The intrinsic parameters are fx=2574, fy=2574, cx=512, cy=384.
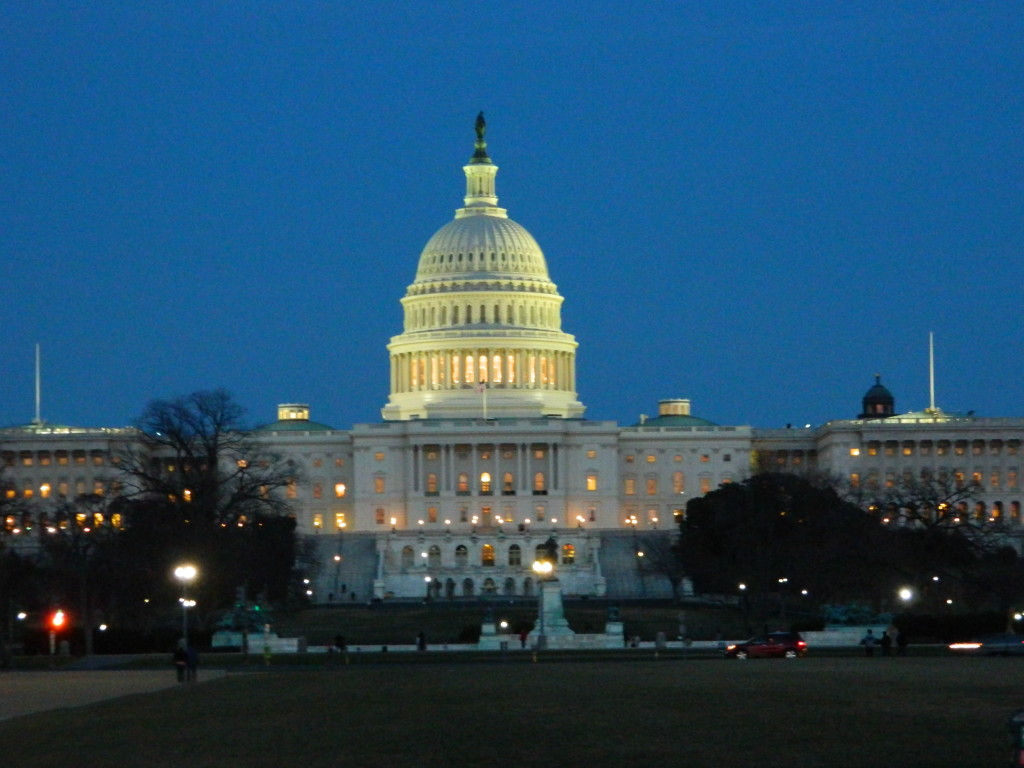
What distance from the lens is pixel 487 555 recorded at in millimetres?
162250

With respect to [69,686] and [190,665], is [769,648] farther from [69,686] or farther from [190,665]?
[69,686]

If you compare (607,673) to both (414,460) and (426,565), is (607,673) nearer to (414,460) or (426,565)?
(426,565)

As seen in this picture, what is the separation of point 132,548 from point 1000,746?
69032mm

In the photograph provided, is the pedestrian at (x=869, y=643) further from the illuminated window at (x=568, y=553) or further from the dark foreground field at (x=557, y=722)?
the illuminated window at (x=568, y=553)

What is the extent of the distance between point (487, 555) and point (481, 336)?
101 ft

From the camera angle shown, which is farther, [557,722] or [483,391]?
[483,391]

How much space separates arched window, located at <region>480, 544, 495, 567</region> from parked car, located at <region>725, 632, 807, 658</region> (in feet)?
286

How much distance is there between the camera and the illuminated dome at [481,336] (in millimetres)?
189625

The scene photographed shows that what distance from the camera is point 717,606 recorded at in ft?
404

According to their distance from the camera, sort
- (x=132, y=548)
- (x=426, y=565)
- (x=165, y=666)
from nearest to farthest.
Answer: (x=165, y=666) < (x=132, y=548) < (x=426, y=565)

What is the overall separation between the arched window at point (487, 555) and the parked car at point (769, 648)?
286 feet

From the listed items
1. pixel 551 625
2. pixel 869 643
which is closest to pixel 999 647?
pixel 869 643

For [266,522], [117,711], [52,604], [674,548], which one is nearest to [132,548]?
[52,604]

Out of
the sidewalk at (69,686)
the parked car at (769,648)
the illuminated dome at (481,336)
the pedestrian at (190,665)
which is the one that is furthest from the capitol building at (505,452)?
the pedestrian at (190,665)
